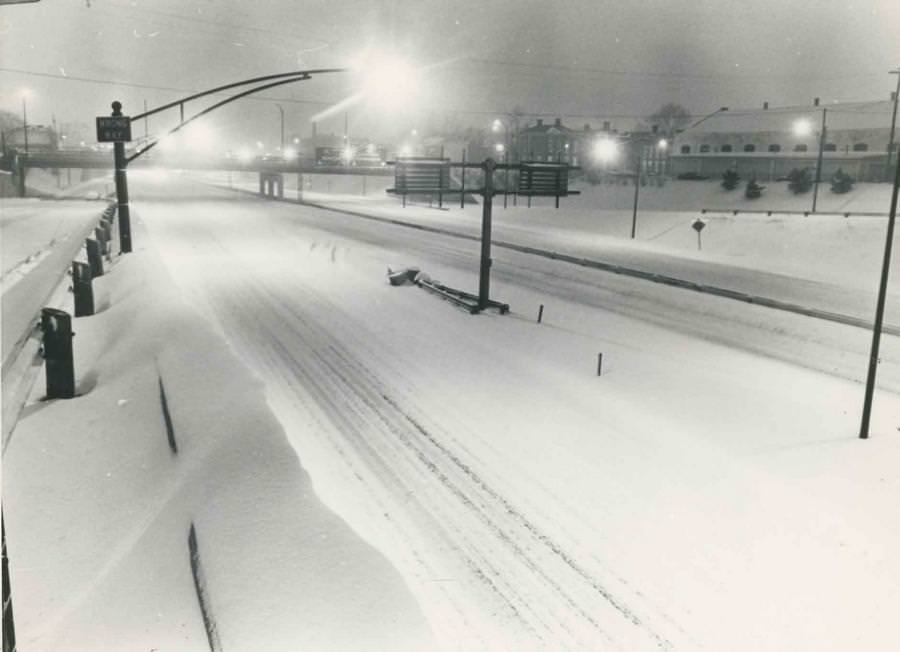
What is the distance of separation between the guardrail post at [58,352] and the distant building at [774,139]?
7848 centimetres

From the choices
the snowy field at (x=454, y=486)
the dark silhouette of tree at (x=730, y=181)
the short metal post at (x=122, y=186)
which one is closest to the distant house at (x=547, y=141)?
the dark silhouette of tree at (x=730, y=181)

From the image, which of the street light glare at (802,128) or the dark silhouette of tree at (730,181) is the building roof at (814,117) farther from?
the dark silhouette of tree at (730,181)

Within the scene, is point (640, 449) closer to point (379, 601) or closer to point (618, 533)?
point (618, 533)

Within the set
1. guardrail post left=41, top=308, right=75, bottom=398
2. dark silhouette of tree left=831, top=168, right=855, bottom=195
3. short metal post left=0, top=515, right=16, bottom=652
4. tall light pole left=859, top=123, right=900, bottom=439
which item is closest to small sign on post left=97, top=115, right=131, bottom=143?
guardrail post left=41, top=308, right=75, bottom=398

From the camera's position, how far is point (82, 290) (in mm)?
19531

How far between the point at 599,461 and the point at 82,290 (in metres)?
15.5

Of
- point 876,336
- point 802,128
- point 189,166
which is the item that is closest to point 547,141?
point 802,128

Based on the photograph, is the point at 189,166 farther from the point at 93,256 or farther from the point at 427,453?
the point at 427,453

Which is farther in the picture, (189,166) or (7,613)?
(189,166)

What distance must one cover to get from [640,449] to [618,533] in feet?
9.50

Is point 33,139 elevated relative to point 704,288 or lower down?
elevated

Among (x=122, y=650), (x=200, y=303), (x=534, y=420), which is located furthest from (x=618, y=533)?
(x=200, y=303)

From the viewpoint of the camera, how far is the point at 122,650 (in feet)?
20.3

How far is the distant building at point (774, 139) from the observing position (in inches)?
3255
